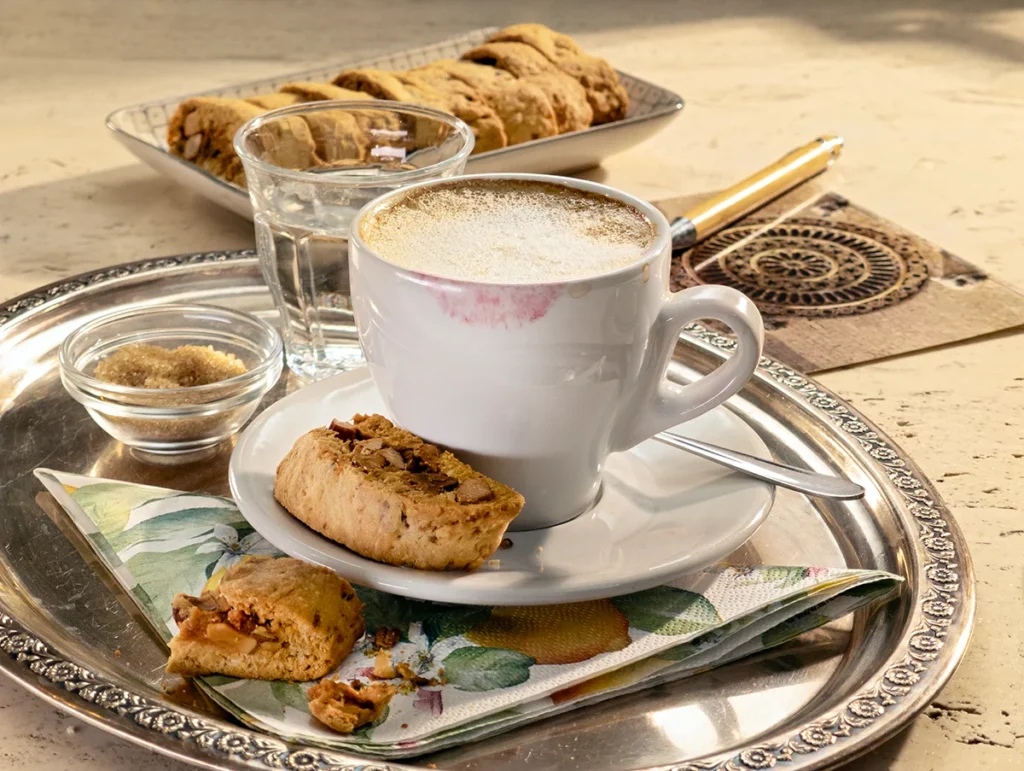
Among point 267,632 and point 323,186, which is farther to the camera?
point 323,186

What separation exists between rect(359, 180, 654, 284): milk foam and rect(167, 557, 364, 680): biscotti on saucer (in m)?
0.17

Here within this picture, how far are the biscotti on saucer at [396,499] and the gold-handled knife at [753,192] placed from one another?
2.00 ft

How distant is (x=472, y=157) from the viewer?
1.15 metres

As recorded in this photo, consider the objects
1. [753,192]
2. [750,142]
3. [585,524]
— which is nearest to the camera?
[585,524]

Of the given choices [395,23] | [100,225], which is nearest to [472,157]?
[100,225]

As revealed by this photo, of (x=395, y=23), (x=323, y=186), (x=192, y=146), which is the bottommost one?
(x=395, y=23)

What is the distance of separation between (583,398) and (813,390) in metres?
0.28

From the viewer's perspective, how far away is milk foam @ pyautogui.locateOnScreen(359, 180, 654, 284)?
0.63 meters

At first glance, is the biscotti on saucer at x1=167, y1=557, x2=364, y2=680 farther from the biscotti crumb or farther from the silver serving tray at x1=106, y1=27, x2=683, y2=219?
the silver serving tray at x1=106, y1=27, x2=683, y2=219

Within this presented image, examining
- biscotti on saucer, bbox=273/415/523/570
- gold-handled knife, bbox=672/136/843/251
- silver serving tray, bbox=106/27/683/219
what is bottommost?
gold-handled knife, bbox=672/136/843/251

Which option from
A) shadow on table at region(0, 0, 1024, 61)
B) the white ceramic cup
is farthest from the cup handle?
shadow on table at region(0, 0, 1024, 61)

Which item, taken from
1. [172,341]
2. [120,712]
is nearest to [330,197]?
[172,341]

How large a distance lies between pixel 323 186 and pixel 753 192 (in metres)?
0.58

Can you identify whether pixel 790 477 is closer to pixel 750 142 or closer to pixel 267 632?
pixel 267 632
